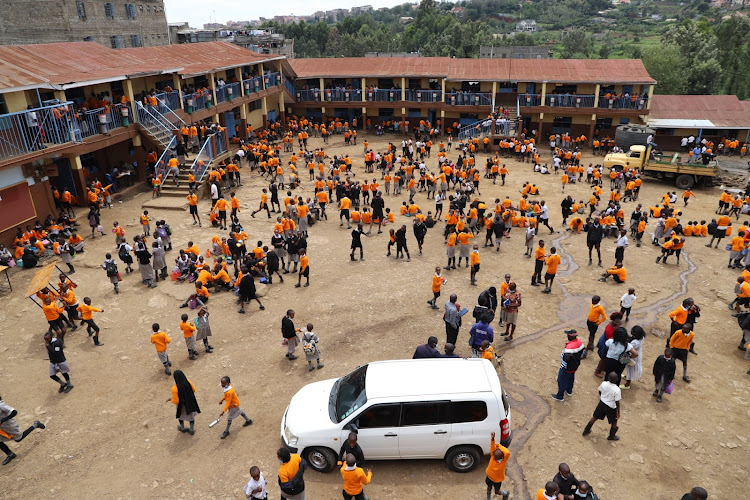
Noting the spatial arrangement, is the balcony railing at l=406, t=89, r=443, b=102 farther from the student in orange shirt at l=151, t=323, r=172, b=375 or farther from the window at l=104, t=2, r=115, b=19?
the window at l=104, t=2, r=115, b=19

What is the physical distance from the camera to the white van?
7.81 metres

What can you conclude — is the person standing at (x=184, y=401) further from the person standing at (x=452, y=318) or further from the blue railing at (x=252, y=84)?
the blue railing at (x=252, y=84)

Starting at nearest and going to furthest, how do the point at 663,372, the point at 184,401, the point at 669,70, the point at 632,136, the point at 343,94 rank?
the point at 184,401
the point at 663,372
the point at 632,136
the point at 343,94
the point at 669,70

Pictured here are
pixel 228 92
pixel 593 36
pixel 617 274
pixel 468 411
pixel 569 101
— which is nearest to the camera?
pixel 468 411

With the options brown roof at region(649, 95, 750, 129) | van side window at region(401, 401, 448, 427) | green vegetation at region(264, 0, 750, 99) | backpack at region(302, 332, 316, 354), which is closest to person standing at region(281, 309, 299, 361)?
backpack at region(302, 332, 316, 354)

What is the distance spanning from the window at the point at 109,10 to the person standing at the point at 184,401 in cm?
4813

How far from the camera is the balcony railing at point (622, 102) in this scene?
31.9 metres

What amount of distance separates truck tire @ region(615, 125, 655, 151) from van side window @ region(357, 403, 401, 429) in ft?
91.0

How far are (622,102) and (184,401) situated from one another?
107ft

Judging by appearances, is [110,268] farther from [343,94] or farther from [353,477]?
[343,94]

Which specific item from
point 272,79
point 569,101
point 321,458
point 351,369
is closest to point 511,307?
point 351,369

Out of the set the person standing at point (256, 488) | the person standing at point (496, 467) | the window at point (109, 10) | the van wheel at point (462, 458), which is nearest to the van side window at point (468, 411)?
the person standing at point (496, 467)

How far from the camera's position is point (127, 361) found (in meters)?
11.5

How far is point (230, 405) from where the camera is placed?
8.95 m
